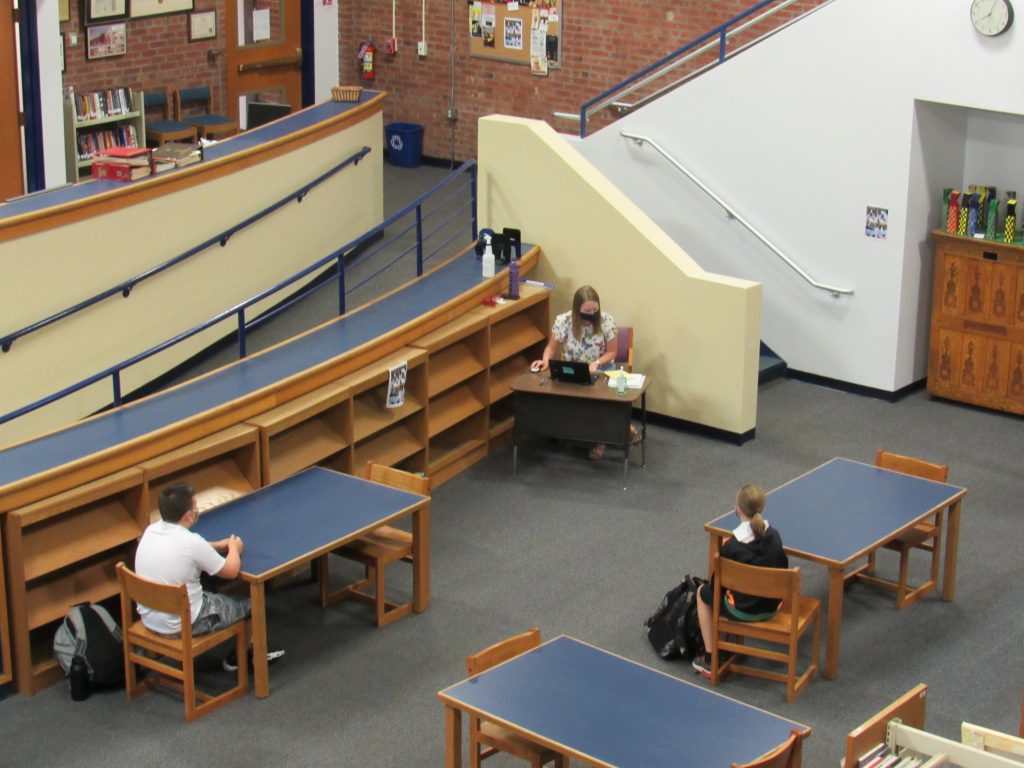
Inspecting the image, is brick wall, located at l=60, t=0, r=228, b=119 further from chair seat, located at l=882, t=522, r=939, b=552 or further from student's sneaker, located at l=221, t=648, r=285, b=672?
chair seat, located at l=882, t=522, r=939, b=552

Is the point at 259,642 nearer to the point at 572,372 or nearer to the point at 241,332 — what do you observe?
the point at 241,332

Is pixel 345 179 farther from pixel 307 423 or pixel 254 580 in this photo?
pixel 254 580

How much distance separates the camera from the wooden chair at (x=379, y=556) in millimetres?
8000

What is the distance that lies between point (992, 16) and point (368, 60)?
26.2 feet

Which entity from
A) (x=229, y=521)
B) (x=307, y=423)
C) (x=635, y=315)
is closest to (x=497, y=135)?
(x=635, y=315)

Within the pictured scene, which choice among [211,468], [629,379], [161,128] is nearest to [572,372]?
[629,379]

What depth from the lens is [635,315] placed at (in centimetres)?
1073

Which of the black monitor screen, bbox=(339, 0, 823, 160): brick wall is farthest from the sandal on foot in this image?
the black monitor screen

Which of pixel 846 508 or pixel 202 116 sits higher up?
pixel 202 116

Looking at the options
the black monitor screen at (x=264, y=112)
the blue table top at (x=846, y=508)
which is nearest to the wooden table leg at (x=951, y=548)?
Result: the blue table top at (x=846, y=508)

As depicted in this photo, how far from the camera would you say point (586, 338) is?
33.3ft

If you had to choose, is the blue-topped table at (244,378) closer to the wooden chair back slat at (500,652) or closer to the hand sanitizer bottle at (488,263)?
the hand sanitizer bottle at (488,263)

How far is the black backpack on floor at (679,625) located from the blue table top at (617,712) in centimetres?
128

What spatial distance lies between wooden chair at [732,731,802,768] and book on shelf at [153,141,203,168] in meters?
6.90
